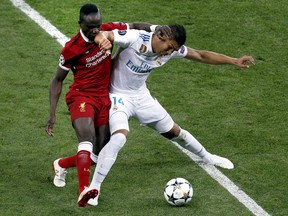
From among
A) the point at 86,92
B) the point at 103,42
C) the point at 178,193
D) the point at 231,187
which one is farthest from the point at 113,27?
the point at 231,187

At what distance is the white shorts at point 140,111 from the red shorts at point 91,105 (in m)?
0.08

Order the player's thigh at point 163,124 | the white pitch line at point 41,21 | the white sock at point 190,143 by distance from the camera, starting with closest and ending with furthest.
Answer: the player's thigh at point 163,124 < the white sock at point 190,143 < the white pitch line at point 41,21

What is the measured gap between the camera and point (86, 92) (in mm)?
11062

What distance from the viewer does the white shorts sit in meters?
11.1

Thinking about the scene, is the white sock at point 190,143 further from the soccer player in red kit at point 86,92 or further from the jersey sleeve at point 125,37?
the jersey sleeve at point 125,37

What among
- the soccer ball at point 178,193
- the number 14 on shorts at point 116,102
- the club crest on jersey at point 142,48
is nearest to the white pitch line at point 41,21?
the number 14 on shorts at point 116,102

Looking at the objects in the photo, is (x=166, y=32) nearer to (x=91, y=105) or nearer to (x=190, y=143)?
(x=91, y=105)

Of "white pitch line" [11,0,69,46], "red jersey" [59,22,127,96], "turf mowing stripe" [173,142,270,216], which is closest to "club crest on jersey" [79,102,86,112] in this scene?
"red jersey" [59,22,127,96]

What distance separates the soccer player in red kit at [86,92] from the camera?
34.9 ft

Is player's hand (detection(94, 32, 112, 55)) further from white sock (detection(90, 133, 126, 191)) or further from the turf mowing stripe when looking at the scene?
the turf mowing stripe

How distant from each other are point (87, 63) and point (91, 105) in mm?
463

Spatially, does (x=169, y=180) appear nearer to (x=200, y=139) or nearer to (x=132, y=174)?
(x=132, y=174)

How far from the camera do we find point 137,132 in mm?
12805

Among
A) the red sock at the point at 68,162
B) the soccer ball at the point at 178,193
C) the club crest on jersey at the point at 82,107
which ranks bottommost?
the red sock at the point at 68,162
